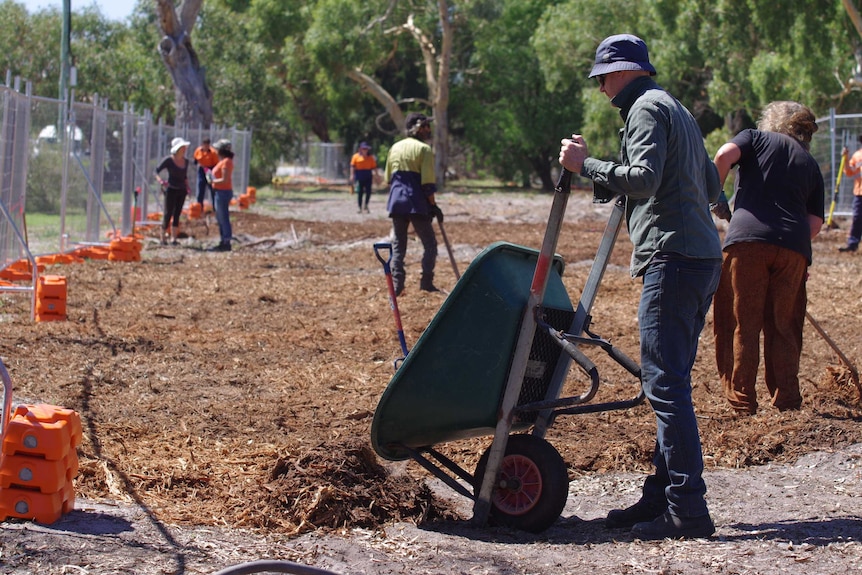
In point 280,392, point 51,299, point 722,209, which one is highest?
point 722,209

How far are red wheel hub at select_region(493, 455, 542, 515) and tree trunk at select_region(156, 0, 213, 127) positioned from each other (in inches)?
939

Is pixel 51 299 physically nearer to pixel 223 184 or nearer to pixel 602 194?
pixel 602 194

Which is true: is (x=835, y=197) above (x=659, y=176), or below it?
below

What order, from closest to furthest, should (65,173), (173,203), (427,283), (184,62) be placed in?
(427,283)
(65,173)
(173,203)
(184,62)

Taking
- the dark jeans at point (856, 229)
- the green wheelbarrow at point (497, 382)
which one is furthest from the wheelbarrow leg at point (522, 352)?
the dark jeans at point (856, 229)

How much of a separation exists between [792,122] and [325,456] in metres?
3.37

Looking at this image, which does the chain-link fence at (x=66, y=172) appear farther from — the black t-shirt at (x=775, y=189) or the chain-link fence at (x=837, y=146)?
the chain-link fence at (x=837, y=146)

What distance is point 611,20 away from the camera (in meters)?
36.0

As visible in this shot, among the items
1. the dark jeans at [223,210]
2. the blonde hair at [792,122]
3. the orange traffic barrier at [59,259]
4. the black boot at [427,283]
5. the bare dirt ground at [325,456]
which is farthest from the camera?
the dark jeans at [223,210]

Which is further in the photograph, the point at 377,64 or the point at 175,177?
the point at 377,64

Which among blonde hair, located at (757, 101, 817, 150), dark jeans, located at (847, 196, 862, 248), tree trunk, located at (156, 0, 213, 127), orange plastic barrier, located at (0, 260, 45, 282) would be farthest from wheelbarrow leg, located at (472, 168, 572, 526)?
tree trunk, located at (156, 0, 213, 127)

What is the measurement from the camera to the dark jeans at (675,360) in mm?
4301

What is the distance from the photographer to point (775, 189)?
6191 mm

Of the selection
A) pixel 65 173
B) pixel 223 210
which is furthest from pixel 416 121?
pixel 223 210
